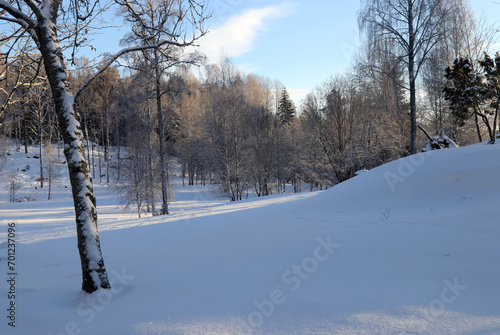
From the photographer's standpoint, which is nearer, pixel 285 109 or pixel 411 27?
pixel 411 27

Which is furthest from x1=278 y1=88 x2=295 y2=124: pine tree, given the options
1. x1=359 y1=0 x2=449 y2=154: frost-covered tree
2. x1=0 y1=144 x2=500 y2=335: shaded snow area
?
x1=0 y1=144 x2=500 y2=335: shaded snow area

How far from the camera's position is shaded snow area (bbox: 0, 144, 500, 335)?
2336 millimetres

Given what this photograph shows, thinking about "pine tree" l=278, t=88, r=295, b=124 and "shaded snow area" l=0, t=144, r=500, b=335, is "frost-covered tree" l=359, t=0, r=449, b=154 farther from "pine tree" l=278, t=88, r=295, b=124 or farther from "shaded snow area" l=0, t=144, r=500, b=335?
"pine tree" l=278, t=88, r=295, b=124

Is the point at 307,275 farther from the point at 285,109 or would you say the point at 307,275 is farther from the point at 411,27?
the point at 285,109

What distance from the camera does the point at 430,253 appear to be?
344 centimetres

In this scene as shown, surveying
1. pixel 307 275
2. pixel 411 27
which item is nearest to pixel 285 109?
pixel 411 27

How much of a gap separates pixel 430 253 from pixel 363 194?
12.2 ft

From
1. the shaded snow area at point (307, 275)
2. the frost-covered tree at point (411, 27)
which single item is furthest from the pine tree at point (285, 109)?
the shaded snow area at point (307, 275)

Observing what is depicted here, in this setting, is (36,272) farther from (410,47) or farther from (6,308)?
(410,47)

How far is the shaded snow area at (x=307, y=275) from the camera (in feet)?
7.66

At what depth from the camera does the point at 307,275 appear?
3256mm

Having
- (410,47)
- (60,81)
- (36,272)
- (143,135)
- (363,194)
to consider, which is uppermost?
(410,47)

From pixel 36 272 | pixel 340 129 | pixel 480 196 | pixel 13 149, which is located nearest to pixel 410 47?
pixel 340 129

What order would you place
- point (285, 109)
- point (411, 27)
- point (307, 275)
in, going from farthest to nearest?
point (285, 109) → point (411, 27) → point (307, 275)
